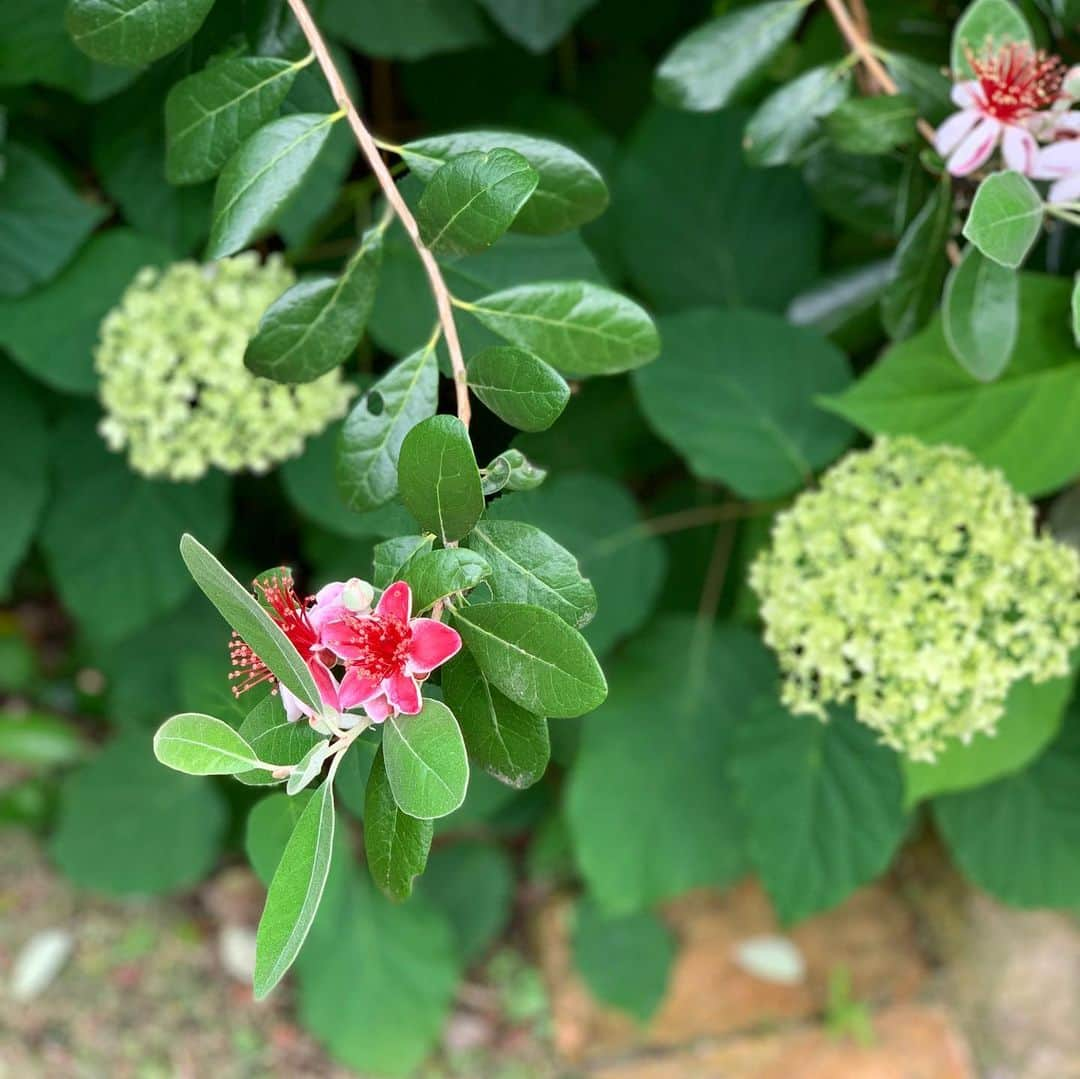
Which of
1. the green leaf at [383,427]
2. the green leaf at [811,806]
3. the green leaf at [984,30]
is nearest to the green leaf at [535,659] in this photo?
the green leaf at [383,427]

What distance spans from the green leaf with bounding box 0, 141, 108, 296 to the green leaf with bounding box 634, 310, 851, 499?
1.61 feet

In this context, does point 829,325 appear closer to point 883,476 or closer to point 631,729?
point 883,476

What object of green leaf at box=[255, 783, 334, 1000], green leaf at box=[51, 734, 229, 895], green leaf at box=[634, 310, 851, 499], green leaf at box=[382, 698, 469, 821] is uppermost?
green leaf at box=[382, 698, 469, 821]

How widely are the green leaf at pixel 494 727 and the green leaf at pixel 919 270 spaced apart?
42 centimetres

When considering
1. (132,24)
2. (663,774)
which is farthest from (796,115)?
(663,774)

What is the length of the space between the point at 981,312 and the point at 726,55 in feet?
0.95

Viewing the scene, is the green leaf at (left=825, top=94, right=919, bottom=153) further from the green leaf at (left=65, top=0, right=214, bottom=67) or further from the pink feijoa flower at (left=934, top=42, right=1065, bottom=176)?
the green leaf at (left=65, top=0, right=214, bottom=67)

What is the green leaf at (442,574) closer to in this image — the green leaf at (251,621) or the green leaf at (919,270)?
the green leaf at (251,621)

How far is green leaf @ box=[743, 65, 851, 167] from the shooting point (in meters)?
0.80

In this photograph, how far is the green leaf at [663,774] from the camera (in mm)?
1214

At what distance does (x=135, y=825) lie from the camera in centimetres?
147

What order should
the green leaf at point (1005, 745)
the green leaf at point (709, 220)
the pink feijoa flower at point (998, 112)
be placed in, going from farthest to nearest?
the green leaf at point (709, 220)
the green leaf at point (1005, 745)
the pink feijoa flower at point (998, 112)

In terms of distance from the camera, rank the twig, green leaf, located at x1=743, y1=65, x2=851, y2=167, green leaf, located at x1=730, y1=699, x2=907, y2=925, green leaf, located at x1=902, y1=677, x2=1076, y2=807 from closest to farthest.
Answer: the twig < green leaf, located at x1=743, y1=65, x2=851, y2=167 < green leaf, located at x1=902, y1=677, x2=1076, y2=807 < green leaf, located at x1=730, y1=699, x2=907, y2=925

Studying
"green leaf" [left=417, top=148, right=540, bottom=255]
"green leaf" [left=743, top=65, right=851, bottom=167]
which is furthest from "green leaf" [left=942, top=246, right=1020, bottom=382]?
→ "green leaf" [left=417, top=148, right=540, bottom=255]
